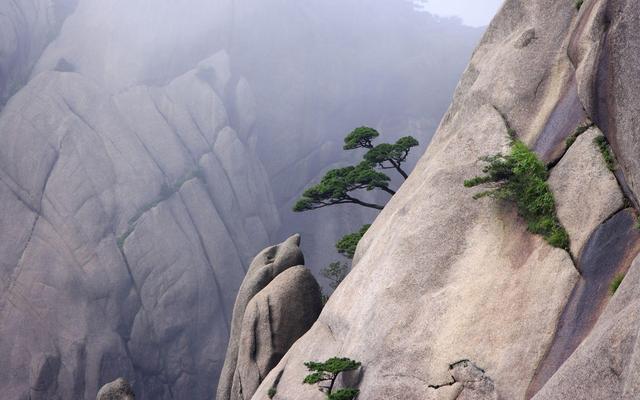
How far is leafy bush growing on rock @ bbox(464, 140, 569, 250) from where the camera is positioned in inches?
484

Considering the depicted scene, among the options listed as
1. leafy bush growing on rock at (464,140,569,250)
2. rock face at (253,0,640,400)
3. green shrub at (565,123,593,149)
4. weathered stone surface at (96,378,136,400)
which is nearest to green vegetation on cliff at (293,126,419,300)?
rock face at (253,0,640,400)

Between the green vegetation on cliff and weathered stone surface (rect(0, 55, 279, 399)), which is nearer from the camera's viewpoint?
the green vegetation on cliff

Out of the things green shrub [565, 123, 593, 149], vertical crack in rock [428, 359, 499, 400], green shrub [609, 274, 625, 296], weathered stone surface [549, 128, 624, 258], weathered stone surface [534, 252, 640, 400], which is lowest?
vertical crack in rock [428, 359, 499, 400]

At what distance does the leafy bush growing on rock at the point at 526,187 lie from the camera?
12.3m


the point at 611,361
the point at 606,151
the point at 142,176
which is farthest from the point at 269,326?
the point at 142,176

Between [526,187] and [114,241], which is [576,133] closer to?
[526,187]

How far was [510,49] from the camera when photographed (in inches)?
637

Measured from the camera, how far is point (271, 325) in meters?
21.8

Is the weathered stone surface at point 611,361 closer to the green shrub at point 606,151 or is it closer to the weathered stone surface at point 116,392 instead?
the green shrub at point 606,151

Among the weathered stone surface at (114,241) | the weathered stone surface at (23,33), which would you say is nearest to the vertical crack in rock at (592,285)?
the weathered stone surface at (114,241)

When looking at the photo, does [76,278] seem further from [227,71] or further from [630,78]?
[630,78]

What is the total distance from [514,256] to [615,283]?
2.79 m

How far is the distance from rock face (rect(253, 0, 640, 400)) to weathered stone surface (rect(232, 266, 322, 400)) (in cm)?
329

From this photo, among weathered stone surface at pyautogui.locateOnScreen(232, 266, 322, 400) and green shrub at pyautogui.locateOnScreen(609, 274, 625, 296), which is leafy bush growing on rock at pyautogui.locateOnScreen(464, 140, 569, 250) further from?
weathered stone surface at pyautogui.locateOnScreen(232, 266, 322, 400)
